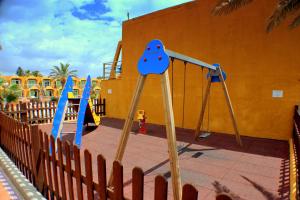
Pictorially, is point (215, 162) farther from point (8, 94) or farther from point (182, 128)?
point (8, 94)

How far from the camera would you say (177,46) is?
26.0 feet

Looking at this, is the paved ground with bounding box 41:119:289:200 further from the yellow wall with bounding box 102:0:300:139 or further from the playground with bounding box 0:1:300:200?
the yellow wall with bounding box 102:0:300:139

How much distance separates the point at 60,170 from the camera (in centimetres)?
220

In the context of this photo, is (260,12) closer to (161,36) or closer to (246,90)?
(246,90)

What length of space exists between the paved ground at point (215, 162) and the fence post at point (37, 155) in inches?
37.7

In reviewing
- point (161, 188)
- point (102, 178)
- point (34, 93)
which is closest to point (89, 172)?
point (102, 178)

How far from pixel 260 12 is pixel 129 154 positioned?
237 inches

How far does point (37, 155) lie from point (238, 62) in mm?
6447

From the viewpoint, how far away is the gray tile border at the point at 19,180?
8.55 feet

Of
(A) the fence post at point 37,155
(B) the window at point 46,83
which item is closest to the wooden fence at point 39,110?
(A) the fence post at point 37,155

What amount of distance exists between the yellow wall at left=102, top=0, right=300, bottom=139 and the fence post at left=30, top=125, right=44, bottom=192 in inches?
234

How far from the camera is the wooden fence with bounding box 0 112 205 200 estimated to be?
140 centimetres

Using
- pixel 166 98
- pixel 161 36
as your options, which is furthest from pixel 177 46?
pixel 166 98

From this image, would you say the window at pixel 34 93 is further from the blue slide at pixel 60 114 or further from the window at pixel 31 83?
the blue slide at pixel 60 114
